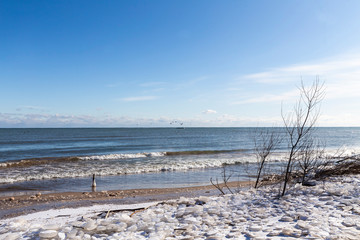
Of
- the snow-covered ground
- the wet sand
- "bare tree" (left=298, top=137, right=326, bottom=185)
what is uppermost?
"bare tree" (left=298, top=137, right=326, bottom=185)

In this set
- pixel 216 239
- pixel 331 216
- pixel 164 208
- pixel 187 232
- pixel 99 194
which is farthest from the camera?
pixel 99 194

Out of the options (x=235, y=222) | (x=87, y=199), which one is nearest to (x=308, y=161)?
(x=235, y=222)

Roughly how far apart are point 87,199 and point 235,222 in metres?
6.85

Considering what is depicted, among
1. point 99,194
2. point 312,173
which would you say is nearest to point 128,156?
point 99,194

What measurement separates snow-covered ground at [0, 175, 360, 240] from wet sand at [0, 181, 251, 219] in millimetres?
3595

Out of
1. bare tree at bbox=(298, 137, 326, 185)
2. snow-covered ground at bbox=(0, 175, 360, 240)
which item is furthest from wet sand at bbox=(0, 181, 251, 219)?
snow-covered ground at bbox=(0, 175, 360, 240)

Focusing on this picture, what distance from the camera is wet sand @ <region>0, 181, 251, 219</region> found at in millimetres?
8599

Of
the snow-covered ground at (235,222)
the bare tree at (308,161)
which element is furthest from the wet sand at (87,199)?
the snow-covered ground at (235,222)

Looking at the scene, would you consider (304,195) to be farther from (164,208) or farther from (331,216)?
(164,208)

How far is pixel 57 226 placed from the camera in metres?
4.53

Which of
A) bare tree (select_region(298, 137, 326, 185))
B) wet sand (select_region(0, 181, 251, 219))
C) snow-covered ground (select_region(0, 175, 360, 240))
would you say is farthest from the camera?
wet sand (select_region(0, 181, 251, 219))

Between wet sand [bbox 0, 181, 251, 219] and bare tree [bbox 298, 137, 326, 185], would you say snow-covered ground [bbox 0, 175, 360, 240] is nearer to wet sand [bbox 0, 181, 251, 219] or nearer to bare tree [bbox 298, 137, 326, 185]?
bare tree [bbox 298, 137, 326, 185]

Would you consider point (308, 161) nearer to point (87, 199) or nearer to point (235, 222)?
point (235, 222)

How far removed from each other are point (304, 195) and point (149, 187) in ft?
25.0
